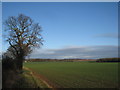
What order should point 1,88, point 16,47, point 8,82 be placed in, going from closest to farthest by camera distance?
1. point 1,88
2. point 8,82
3. point 16,47

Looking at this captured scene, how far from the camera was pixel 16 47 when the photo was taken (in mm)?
30328

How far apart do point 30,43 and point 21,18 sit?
19.1 feet

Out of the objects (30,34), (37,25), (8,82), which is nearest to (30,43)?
(30,34)

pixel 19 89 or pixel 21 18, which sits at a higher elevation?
pixel 21 18

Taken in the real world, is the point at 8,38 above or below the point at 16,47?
above

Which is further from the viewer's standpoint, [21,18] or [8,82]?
[21,18]

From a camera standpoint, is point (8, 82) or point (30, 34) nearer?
point (8, 82)

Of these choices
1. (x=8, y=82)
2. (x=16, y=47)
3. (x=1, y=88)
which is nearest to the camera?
(x=1, y=88)

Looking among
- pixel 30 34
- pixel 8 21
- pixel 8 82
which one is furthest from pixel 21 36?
pixel 8 82

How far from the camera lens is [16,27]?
30609 mm

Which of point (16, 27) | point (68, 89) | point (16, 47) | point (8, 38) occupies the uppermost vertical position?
point (16, 27)

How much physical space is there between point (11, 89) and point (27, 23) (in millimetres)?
22267

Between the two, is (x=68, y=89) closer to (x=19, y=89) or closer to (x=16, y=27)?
(x=19, y=89)

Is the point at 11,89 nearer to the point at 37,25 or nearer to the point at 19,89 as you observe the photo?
the point at 19,89
